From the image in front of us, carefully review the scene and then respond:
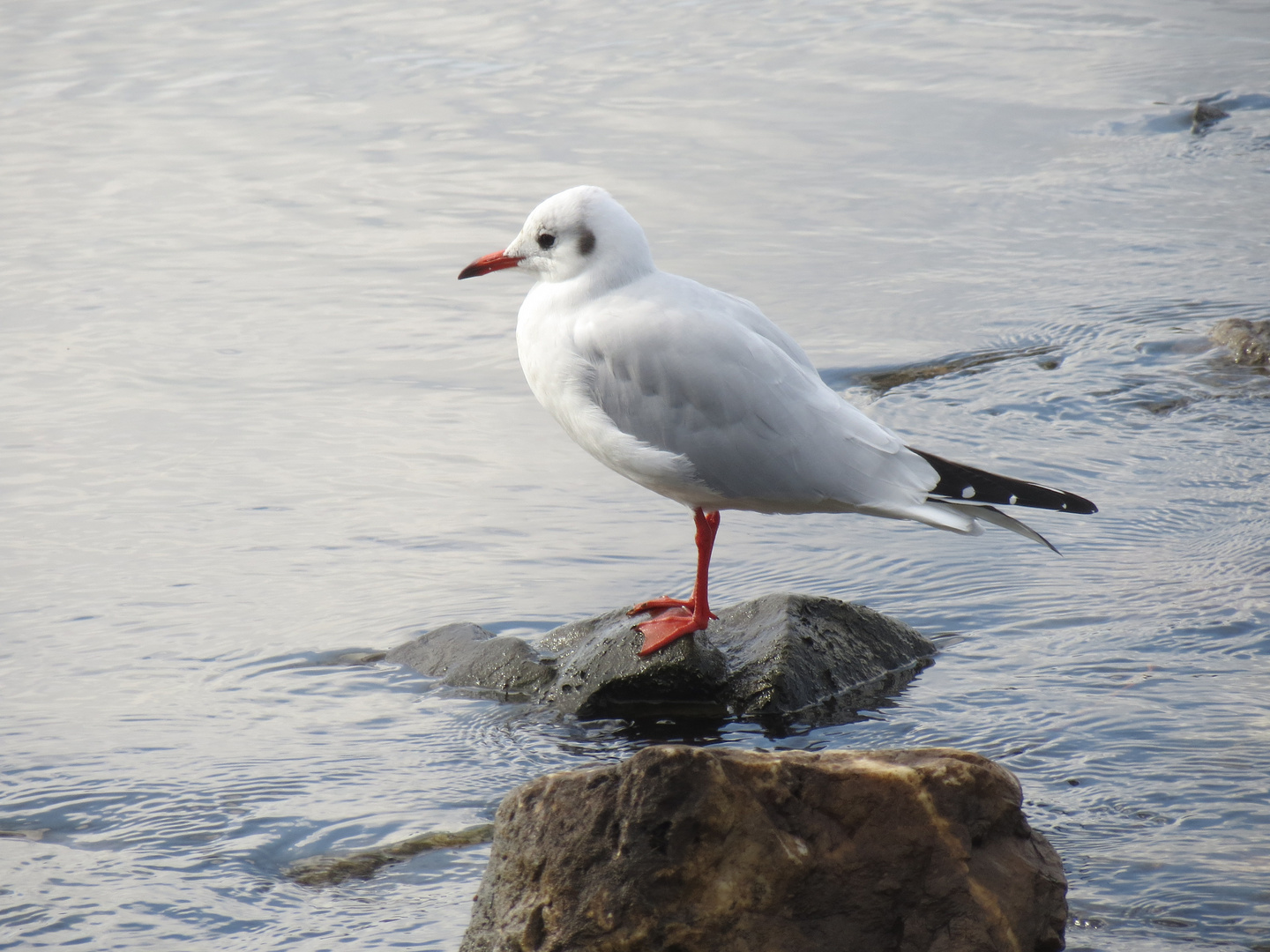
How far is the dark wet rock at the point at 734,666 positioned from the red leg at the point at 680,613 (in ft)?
0.10

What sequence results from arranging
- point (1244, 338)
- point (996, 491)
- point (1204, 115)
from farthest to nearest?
point (1204, 115), point (1244, 338), point (996, 491)

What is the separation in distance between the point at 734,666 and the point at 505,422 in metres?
3.02

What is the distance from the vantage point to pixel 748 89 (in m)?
13.6

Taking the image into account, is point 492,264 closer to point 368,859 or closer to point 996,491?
point 996,491

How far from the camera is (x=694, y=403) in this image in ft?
16.8

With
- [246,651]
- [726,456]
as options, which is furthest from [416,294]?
[726,456]

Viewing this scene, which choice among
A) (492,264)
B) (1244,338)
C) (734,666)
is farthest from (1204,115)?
(734,666)

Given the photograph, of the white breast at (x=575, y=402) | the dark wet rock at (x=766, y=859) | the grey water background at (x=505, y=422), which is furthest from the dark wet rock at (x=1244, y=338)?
the dark wet rock at (x=766, y=859)

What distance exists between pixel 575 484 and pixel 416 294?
272 centimetres

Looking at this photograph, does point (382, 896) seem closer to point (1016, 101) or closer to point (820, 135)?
point (820, 135)

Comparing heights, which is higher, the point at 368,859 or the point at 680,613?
the point at 680,613

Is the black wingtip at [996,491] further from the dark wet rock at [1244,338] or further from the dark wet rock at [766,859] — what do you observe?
the dark wet rock at [1244,338]

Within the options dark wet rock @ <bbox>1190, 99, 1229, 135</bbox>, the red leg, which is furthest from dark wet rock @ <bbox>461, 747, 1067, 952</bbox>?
dark wet rock @ <bbox>1190, 99, 1229, 135</bbox>

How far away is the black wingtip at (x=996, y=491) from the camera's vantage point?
4.92 metres
